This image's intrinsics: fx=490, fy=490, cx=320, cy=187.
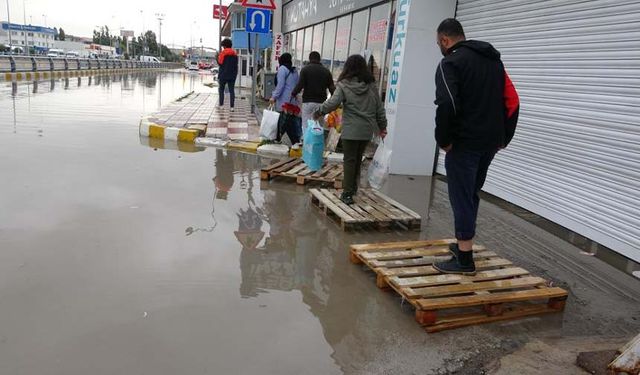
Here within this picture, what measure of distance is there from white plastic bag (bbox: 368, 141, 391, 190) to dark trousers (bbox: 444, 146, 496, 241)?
75.0 inches

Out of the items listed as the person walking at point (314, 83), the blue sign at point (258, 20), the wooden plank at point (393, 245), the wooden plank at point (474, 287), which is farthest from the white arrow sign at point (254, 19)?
the wooden plank at point (474, 287)

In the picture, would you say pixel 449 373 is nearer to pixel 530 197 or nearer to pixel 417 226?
pixel 417 226

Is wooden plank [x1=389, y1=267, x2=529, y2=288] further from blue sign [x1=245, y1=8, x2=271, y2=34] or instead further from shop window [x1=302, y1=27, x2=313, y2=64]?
shop window [x1=302, y1=27, x2=313, y2=64]

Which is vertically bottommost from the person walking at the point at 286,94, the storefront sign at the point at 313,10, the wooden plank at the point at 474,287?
the wooden plank at the point at 474,287

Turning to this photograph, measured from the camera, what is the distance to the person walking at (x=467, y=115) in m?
3.56

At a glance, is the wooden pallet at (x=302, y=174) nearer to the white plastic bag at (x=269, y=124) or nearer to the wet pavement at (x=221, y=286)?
the wet pavement at (x=221, y=286)

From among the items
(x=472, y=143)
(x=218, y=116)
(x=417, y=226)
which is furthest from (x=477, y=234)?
(x=218, y=116)

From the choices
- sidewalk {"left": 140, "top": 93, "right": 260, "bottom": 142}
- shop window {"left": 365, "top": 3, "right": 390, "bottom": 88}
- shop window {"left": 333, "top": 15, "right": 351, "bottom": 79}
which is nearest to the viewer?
sidewalk {"left": 140, "top": 93, "right": 260, "bottom": 142}

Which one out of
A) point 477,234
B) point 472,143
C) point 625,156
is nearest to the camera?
point 472,143

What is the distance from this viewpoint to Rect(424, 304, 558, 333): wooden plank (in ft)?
10.8

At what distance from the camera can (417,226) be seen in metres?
5.43

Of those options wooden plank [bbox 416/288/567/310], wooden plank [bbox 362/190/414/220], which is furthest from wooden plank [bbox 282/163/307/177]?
wooden plank [bbox 416/288/567/310]

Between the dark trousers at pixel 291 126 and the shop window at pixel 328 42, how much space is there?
539 cm

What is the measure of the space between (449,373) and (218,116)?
1175 centimetres
